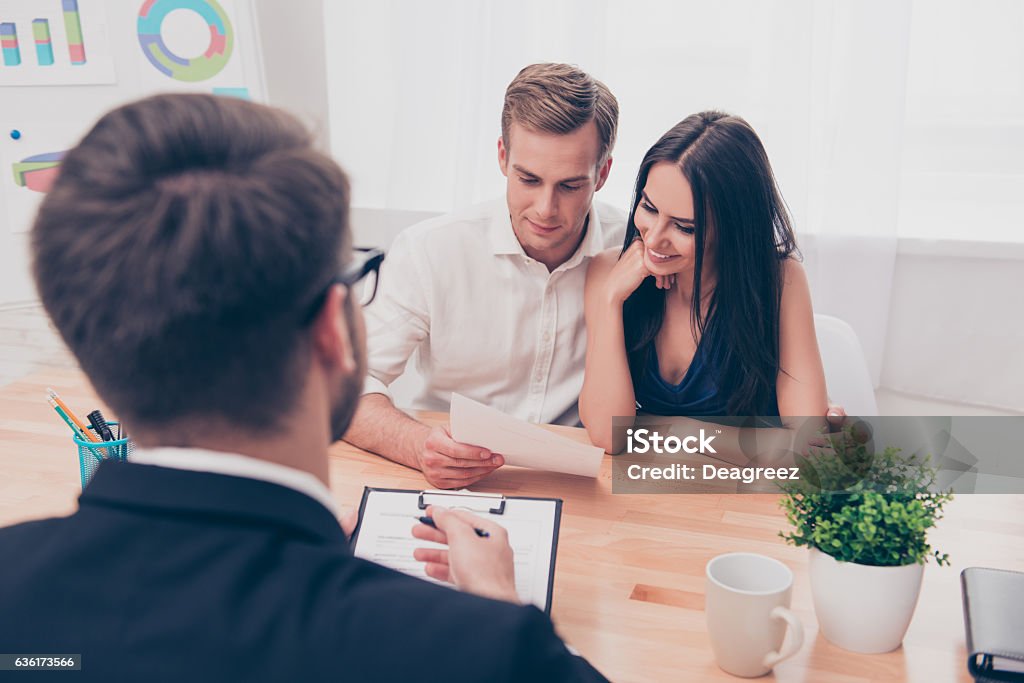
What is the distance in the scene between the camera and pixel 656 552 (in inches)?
46.5

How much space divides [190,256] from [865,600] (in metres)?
0.76

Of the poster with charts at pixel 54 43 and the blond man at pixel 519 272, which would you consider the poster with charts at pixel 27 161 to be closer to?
the poster with charts at pixel 54 43

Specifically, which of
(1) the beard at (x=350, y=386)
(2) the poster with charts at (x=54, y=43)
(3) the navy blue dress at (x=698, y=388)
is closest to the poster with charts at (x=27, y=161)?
→ (2) the poster with charts at (x=54, y=43)

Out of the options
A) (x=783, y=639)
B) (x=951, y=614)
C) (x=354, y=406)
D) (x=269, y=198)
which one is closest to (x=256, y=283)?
(x=269, y=198)

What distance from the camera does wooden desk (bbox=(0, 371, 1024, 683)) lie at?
3.16 ft

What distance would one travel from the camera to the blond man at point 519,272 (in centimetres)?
170

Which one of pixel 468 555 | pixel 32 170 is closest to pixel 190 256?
pixel 468 555

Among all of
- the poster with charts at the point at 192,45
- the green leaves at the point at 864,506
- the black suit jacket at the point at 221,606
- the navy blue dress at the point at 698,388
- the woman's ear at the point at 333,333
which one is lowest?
the navy blue dress at the point at 698,388

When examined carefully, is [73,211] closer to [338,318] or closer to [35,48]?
[338,318]

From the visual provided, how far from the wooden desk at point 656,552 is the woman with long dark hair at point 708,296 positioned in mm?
280

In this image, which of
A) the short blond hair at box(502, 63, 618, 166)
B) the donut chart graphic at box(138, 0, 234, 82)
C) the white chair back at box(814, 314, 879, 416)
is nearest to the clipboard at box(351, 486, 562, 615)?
the short blond hair at box(502, 63, 618, 166)

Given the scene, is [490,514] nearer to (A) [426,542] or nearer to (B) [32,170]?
(A) [426,542]

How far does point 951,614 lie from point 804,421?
0.58 m

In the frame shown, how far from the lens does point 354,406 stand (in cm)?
76
